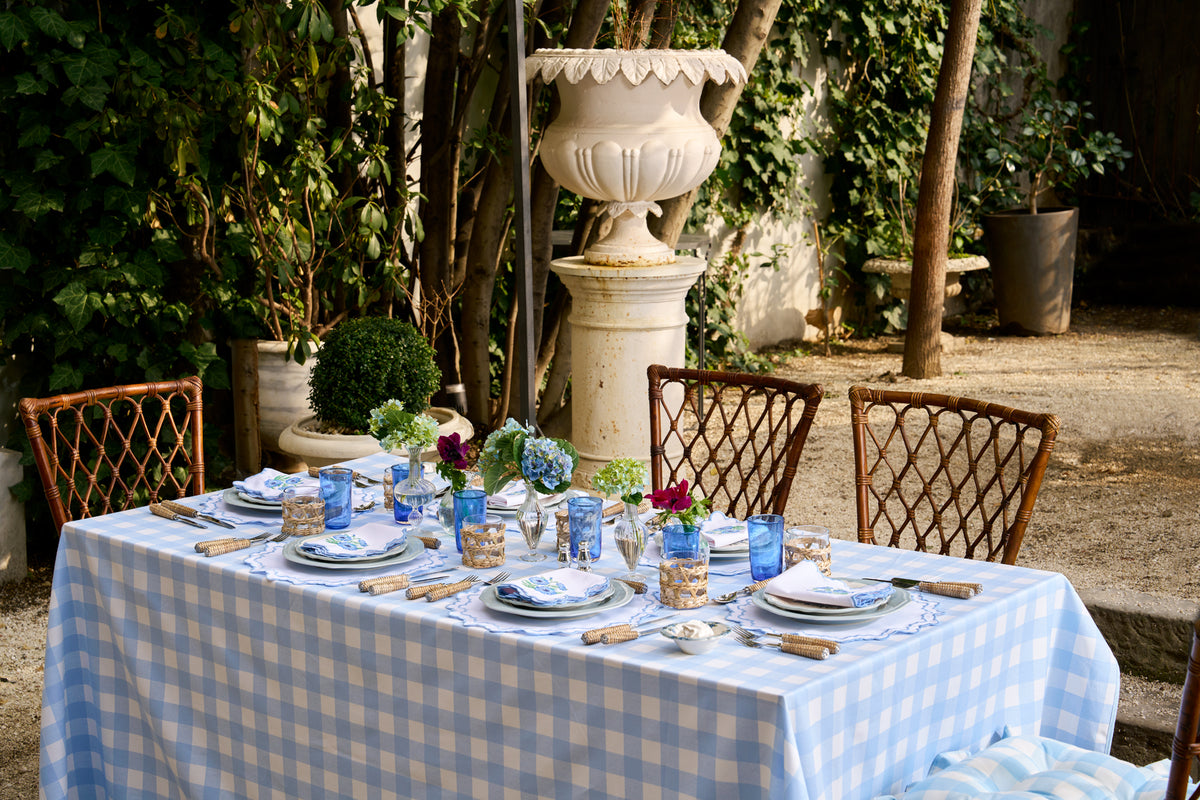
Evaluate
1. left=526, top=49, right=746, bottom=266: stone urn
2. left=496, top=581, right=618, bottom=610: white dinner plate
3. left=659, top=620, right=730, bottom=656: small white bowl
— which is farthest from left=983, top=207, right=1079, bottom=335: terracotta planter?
left=659, top=620, right=730, bottom=656: small white bowl

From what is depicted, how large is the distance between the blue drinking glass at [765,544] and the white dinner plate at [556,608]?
0.22 m

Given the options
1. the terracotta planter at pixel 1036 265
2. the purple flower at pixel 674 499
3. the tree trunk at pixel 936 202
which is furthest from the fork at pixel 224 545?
the terracotta planter at pixel 1036 265

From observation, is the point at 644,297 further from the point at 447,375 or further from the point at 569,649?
the point at 569,649

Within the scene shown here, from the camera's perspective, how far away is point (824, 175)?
8.31 metres

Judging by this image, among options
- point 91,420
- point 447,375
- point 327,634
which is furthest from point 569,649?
point 447,375

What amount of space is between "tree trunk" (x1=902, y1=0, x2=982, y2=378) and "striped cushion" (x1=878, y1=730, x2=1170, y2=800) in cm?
530

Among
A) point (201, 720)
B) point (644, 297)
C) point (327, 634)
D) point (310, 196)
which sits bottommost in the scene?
point (201, 720)

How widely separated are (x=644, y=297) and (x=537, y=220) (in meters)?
1.23

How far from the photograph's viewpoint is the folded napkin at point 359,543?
2.07m

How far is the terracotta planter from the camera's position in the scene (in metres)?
8.27

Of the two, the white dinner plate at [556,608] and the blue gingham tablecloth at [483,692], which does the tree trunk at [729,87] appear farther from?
the white dinner plate at [556,608]

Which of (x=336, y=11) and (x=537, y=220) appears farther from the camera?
(x=537, y=220)

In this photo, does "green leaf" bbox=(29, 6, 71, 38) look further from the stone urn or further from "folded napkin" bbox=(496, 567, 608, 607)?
"folded napkin" bbox=(496, 567, 608, 607)

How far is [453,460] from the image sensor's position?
2.22 metres
